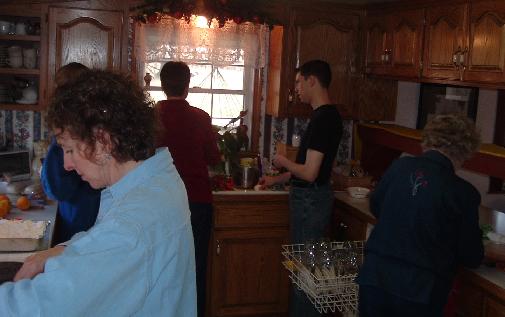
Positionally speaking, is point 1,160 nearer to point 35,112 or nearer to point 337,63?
point 35,112

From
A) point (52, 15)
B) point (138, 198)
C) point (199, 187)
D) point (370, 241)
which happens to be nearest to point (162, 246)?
point (138, 198)

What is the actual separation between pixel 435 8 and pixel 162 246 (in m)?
2.75

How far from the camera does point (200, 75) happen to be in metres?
4.18

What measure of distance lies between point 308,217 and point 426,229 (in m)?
1.07

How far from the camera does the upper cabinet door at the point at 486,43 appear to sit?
2.82 meters

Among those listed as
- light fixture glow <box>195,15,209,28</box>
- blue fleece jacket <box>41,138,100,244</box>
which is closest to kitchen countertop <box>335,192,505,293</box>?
light fixture glow <box>195,15,209,28</box>

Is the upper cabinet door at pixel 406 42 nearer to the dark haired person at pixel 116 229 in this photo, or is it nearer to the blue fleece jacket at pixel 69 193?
the blue fleece jacket at pixel 69 193

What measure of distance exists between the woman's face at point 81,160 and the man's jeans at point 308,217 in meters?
2.11

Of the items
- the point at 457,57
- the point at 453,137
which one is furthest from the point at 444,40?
the point at 453,137

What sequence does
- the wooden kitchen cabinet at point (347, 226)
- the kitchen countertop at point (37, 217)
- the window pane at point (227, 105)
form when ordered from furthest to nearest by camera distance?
the window pane at point (227, 105)
the wooden kitchen cabinet at point (347, 226)
the kitchen countertop at point (37, 217)

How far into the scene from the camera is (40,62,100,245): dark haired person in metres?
2.40

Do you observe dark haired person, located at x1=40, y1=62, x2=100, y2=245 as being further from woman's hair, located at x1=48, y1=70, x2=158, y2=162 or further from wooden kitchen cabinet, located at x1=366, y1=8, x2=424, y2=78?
wooden kitchen cabinet, located at x1=366, y1=8, x2=424, y2=78

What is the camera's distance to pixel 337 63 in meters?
4.03

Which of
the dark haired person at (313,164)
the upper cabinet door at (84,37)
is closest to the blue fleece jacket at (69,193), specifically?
the dark haired person at (313,164)
